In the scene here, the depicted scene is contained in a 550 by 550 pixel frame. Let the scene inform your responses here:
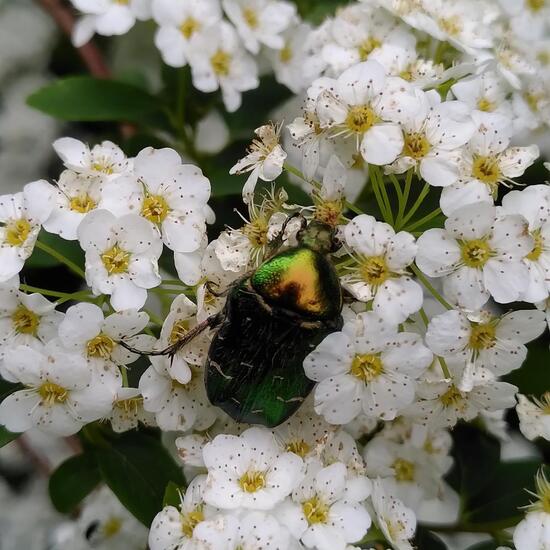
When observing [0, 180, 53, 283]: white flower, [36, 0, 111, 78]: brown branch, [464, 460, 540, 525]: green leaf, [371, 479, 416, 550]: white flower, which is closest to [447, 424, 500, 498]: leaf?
Result: [464, 460, 540, 525]: green leaf

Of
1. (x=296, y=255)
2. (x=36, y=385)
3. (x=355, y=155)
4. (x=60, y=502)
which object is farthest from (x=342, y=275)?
(x=60, y=502)

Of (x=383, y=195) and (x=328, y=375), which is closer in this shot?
(x=328, y=375)

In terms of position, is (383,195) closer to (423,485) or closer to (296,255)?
(296,255)

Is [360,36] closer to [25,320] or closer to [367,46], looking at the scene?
[367,46]

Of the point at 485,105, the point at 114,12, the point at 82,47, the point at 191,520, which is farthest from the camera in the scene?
the point at 82,47

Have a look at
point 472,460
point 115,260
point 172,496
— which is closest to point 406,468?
point 472,460

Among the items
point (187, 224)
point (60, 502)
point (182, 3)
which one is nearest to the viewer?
point (187, 224)
